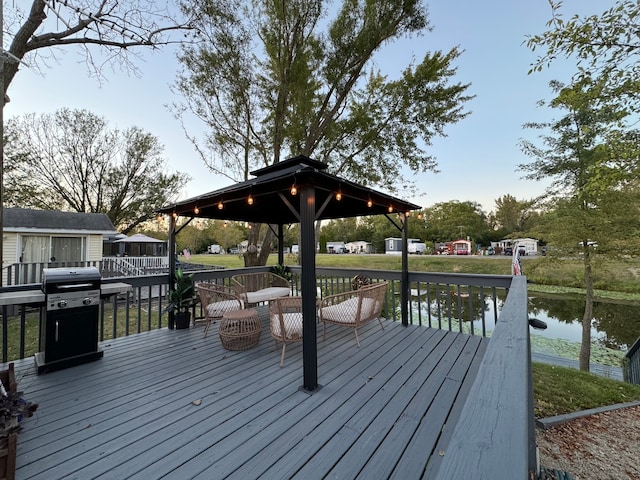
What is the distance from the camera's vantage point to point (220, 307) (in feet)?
13.7

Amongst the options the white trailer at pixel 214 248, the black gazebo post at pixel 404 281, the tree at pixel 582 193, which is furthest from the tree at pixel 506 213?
the white trailer at pixel 214 248

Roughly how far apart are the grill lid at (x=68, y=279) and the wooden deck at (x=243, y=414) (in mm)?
949

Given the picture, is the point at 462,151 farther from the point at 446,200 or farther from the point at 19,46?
the point at 446,200

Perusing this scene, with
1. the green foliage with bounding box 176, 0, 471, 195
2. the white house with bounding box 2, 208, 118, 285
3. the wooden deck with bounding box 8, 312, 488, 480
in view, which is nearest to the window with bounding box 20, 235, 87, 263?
the white house with bounding box 2, 208, 118, 285

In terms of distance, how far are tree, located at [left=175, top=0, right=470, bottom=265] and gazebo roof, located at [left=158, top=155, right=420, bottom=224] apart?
260cm

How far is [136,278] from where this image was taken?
402 centimetres

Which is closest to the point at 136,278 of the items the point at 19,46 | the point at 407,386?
the point at 407,386

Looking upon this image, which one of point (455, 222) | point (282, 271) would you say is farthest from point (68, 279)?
point (455, 222)

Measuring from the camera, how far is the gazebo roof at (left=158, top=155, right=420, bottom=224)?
2900 millimetres

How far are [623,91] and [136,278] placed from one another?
8611 mm

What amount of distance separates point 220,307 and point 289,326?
59.0 inches

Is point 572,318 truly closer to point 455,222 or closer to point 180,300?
point 180,300

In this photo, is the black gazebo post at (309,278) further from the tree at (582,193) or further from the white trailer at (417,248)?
the white trailer at (417,248)

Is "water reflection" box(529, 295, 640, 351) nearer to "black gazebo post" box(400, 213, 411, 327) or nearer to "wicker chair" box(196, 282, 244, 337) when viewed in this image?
"black gazebo post" box(400, 213, 411, 327)
